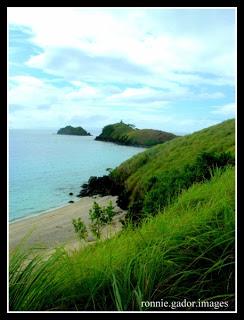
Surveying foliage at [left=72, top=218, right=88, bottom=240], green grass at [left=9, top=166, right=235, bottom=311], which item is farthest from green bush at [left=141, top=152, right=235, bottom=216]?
green grass at [left=9, top=166, right=235, bottom=311]

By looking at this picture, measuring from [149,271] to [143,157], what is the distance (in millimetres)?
3364

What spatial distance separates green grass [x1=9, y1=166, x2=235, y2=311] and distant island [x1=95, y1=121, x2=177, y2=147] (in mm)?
1552

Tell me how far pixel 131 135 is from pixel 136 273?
2445mm

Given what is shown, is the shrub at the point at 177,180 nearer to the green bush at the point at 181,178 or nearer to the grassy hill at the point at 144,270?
the green bush at the point at 181,178

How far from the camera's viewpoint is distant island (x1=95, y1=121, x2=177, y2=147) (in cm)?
591

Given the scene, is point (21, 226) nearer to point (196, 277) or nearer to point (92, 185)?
point (92, 185)

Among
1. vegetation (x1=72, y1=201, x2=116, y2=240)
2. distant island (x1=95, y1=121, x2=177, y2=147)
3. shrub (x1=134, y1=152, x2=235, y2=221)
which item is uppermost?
distant island (x1=95, y1=121, x2=177, y2=147)

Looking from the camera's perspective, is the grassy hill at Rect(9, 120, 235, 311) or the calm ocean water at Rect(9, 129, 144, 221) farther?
the calm ocean water at Rect(9, 129, 144, 221)

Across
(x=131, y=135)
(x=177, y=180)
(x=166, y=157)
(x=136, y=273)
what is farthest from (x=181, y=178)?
(x=136, y=273)

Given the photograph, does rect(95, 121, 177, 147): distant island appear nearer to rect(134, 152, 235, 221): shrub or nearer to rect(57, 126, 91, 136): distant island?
rect(57, 126, 91, 136): distant island

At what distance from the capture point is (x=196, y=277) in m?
4.51

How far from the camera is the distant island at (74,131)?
5836 millimetres

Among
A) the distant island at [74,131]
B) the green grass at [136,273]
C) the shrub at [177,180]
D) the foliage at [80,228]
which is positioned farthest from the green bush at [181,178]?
the green grass at [136,273]
